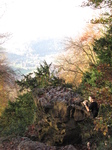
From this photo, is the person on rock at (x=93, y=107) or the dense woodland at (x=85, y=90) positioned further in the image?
the person on rock at (x=93, y=107)

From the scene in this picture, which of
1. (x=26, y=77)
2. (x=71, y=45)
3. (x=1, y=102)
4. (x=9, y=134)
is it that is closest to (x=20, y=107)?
(x=26, y=77)

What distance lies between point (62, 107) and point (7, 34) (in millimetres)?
10160

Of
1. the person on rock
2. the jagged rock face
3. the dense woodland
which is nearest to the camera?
the dense woodland

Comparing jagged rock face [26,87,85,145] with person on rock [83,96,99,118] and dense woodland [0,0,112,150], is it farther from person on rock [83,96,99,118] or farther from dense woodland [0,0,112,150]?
person on rock [83,96,99,118]

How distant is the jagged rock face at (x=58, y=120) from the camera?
6448mm

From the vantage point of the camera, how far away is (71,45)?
16734 millimetres

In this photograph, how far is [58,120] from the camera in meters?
6.50

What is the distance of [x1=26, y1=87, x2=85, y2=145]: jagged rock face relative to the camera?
21.2 ft

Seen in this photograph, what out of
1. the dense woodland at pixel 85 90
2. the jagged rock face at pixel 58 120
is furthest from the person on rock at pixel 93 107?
the jagged rock face at pixel 58 120

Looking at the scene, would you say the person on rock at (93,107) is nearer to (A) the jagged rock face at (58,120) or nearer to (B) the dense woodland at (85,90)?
(B) the dense woodland at (85,90)

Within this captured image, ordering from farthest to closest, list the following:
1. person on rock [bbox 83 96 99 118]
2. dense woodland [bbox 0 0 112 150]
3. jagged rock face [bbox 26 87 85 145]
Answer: person on rock [bbox 83 96 99 118], jagged rock face [bbox 26 87 85 145], dense woodland [bbox 0 0 112 150]

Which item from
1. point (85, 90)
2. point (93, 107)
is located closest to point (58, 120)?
point (93, 107)

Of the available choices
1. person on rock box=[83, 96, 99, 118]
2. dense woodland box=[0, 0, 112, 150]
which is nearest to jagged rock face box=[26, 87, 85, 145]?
dense woodland box=[0, 0, 112, 150]

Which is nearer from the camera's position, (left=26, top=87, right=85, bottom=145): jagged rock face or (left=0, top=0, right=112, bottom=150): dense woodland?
(left=0, top=0, right=112, bottom=150): dense woodland
